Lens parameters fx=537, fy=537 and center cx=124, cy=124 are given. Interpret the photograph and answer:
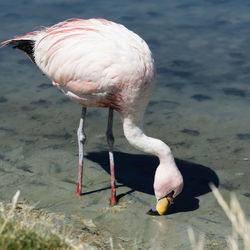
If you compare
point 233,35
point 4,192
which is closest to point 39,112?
point 4,192

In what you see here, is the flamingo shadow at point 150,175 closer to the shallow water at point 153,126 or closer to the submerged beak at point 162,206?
the shallow water at point 153,126

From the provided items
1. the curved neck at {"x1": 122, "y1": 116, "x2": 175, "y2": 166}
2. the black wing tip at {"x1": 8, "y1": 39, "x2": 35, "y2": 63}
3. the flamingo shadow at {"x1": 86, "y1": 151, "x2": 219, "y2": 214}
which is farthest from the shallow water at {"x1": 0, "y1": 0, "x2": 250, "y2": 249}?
the black wing tip at {"x1": 8, "y1": 39, "x2": 35, "y2": 63}

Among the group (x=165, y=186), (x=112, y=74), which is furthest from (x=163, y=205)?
(x=112, y=74)

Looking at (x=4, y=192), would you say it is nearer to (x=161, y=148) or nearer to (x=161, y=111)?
(x=161, y=148)

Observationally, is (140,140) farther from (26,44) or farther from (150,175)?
(26,44)

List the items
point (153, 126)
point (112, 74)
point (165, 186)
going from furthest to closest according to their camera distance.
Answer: point (153, 126), point (165, 186), point (112, 74)

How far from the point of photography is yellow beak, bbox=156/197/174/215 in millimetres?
5766

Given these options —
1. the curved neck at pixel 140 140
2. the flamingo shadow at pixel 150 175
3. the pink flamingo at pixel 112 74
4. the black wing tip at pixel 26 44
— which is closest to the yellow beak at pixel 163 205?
the pink flamingo at pixel 112 74

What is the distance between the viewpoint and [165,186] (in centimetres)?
573

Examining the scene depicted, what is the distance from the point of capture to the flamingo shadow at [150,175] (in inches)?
249

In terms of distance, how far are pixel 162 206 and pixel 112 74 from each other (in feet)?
4.95

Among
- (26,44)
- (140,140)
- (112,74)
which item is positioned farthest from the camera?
(26,44)

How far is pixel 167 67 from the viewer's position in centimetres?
1012

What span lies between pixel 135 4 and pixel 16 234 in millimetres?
10375
